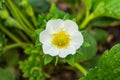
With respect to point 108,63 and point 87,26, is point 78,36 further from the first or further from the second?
point 87,26

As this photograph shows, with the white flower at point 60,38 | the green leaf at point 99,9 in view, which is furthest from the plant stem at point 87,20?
the white flower at point 60,38

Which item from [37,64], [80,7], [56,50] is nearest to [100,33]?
[80,7]

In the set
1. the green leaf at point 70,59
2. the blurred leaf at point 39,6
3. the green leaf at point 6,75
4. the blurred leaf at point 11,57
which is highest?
the blurred leaf at point 39,6

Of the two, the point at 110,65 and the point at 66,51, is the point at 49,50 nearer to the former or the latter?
the point at 66,51

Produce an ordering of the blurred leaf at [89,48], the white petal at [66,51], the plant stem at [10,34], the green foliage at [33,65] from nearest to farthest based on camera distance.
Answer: the white petal at [66,51] < the green foliage at [33,65] < the blurred leaf at [89,48] < the plant stem at [10,34]

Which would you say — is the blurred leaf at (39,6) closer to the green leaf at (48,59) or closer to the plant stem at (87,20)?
the plant stem at (87,20)
